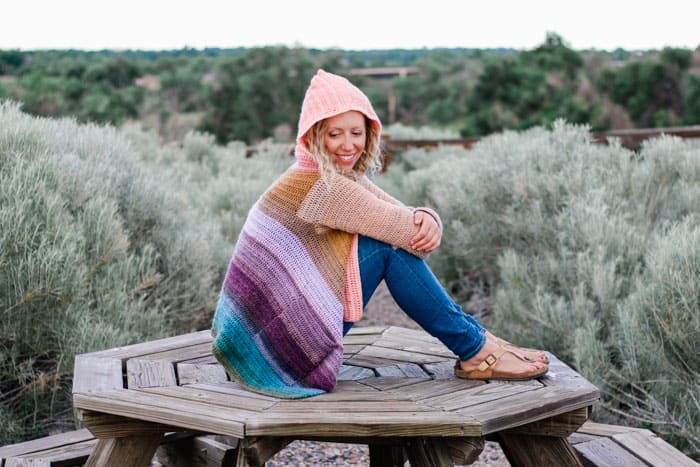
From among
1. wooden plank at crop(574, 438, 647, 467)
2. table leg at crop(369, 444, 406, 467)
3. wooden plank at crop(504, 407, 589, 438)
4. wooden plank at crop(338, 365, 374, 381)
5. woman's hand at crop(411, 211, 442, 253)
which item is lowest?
table leg at crop(369, 444, 406, 467)

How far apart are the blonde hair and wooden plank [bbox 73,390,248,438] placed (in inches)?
35.1

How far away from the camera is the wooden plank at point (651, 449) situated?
316cm

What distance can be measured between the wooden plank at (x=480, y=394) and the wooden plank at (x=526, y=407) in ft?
0.09

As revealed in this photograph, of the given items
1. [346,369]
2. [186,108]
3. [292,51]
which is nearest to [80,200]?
[346,369]

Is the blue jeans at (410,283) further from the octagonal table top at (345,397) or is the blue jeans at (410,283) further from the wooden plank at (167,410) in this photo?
the wooden plank at (167,410)

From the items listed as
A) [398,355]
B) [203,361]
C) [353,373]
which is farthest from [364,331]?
[203,361]

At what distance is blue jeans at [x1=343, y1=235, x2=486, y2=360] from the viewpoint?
2.88 metres

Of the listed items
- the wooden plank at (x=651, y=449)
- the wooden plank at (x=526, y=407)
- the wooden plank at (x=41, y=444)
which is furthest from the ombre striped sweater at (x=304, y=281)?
the wooden plank at (x=651, y=449)

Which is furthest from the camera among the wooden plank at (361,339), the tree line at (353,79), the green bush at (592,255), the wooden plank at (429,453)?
the tree line at (353,79)

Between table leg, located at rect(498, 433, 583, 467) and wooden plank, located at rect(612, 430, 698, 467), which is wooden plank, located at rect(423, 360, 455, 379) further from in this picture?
wooden plank, located at rect(612, 430, 698, 467)

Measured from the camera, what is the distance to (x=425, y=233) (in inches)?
111

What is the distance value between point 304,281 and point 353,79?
2132 centimetres

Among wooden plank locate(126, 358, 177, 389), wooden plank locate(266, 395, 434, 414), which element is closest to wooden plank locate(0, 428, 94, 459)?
wooden plank locate(126, 358, 177, 389)

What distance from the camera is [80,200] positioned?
15.9 ft
